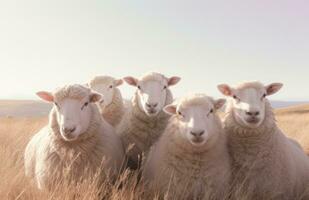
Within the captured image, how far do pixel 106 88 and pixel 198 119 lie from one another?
9.65ft

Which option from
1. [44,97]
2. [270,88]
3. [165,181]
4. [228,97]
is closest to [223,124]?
[228,97]

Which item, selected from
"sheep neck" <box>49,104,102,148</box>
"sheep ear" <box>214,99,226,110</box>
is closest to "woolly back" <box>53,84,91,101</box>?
"sheep neck" <box>49,104,102,148</box>

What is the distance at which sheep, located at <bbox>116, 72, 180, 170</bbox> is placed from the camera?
6.32 m

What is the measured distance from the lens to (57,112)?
526 cm

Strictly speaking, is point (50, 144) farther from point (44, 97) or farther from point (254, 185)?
point (254, 185)

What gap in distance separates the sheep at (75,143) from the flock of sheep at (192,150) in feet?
0.04

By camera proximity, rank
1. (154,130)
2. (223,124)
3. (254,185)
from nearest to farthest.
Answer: (254,185)
(223,124)
(154,130)

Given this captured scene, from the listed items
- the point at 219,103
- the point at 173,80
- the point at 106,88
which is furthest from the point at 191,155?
the point at 106,88

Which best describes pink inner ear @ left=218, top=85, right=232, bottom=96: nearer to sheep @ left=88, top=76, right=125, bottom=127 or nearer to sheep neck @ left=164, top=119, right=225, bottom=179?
sheep neck @ left=164, top=119, right=225, bottom=179

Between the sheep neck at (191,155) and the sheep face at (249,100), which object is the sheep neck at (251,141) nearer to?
the sheep face at (249,100)

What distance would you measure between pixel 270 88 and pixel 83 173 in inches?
116

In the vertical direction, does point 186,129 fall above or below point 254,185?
above

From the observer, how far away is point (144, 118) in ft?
21.7

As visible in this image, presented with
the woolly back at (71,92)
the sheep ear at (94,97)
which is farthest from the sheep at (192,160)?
the woolly back at (71,92)
